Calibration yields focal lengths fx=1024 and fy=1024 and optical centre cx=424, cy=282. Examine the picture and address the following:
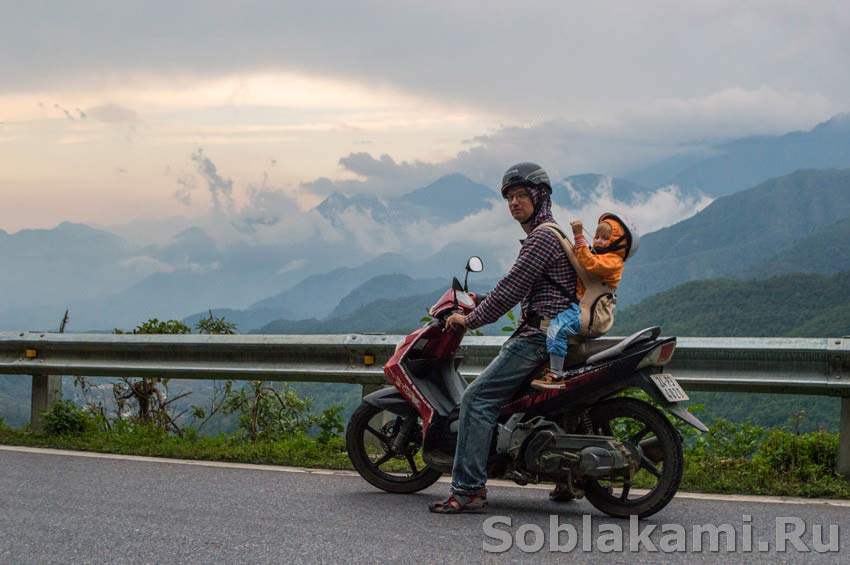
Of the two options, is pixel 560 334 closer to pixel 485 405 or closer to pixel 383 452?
pixel 485 405

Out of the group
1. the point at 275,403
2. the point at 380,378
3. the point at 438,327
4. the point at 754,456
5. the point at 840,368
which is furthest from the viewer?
the point at 275,403

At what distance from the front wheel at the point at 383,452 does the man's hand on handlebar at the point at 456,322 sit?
0.71 metres

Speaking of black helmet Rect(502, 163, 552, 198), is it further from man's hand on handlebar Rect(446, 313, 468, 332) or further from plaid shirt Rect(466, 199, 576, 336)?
man's hand on handlebar Rect(446, 313, 468, 332)

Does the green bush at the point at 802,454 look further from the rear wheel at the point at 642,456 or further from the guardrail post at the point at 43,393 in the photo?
the guardrail post at the point at 43,393

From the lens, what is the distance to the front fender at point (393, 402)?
579 centimetres

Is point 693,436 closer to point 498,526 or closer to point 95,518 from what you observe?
point 498,526

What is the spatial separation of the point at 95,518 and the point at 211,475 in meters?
1.42

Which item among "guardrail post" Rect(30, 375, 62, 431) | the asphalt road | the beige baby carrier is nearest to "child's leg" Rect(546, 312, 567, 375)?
the beige baby carrier

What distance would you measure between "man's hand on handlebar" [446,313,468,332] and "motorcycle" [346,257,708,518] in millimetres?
95

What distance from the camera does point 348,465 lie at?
6902 mm

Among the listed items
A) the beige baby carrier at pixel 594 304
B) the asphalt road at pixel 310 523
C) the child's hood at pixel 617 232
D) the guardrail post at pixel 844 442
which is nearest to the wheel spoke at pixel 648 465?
the asphalt road at pixel 310 523

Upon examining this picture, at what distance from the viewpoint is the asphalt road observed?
14.2 ft

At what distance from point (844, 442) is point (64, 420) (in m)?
5.88

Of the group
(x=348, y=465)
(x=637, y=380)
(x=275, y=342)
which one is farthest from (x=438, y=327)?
(x=275, y=342)
